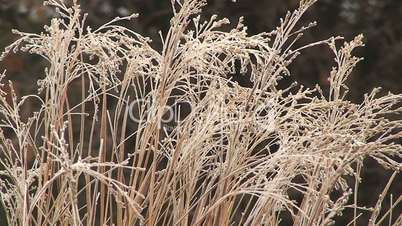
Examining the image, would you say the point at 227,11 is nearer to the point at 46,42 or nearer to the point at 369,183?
the point at 369,183

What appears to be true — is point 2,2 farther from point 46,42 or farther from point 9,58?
point 46,42

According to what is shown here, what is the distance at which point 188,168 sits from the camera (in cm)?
200

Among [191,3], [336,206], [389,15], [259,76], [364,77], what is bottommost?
[336,206]

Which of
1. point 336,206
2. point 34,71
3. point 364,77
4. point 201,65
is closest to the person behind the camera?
point 336,206

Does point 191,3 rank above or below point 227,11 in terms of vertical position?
below

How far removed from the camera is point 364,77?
183 inches

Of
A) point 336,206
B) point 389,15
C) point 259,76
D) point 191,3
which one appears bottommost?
point 336,206

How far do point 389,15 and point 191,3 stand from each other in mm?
2910

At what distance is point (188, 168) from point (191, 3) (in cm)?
34

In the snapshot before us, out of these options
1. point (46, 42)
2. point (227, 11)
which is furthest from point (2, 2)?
point (46, 42)

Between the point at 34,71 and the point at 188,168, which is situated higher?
the point at 34,71

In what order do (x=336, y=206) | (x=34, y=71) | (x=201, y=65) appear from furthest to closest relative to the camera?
1. (x=34, y=71)
2. (x=201, y=65)
3. (x=336, y=206)

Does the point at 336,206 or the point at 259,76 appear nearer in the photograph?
the point at 336,206

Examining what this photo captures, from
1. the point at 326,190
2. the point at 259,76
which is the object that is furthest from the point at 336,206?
the point at 259,76
